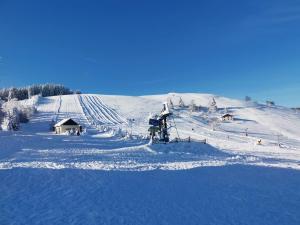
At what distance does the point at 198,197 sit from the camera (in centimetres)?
1916

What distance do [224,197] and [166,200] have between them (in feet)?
11.4

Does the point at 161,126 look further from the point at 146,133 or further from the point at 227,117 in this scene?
the point at 227,117

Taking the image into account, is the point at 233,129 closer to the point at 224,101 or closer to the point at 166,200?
the point at 224,101

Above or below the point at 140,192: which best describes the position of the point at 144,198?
below

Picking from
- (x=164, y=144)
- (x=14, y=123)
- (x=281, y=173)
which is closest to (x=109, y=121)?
(x=14, y=123)

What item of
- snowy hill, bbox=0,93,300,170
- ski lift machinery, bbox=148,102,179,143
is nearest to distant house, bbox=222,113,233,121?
snowy hill, bbox=0,93,300,170

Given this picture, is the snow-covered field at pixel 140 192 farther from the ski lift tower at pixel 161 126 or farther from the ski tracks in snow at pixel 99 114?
the ski tracks in snow at pixel 99 114

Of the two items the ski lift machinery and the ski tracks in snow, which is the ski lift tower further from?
the ski tracks in snow

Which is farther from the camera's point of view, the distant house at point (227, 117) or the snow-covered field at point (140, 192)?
the distant house at point (227, 117)

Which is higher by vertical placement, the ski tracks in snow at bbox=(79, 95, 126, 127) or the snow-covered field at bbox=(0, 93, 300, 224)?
the ski tracks in snow at bbox=(79, 95, 126, 127)

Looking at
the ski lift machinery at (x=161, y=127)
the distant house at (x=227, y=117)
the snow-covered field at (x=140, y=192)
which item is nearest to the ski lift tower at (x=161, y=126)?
the ski lift machinery at (x=161, y=127)

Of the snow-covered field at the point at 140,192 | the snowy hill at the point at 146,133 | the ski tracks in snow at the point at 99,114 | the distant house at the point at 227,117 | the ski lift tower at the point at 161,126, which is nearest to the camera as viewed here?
the snow-covered field at the point at 140,192

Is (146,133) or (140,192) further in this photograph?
(146,133)

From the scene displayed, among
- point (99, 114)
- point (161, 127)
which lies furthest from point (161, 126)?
point (99, 114)
